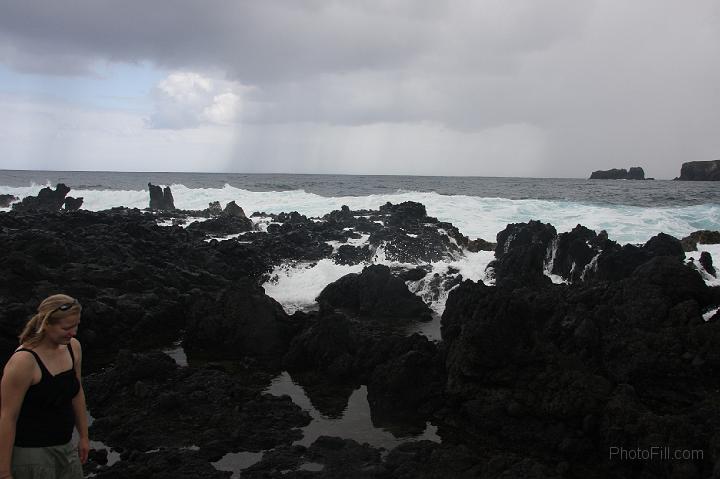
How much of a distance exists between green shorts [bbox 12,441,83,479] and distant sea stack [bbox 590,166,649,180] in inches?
Result: 6862

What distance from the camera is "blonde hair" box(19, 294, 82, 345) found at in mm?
3766

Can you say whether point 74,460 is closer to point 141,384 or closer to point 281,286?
point 141,384

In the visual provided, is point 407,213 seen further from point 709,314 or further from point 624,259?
point 709,314

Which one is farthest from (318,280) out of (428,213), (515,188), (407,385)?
(515,188)

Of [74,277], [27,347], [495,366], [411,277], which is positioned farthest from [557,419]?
[74,277]

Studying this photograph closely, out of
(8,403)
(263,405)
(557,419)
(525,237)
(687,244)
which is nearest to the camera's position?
(8,403)

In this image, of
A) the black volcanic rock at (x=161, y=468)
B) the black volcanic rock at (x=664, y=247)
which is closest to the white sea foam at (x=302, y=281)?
the black volcanic rock at (x=664, y=247)

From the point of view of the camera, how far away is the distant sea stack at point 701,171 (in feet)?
411

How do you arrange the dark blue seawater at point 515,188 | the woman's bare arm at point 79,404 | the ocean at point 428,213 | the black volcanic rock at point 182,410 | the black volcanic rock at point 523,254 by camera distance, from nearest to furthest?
the woman's bare arm at point 79,404 → the black volcanic rock at point 182,410 → the ocean at point 428,213 → the black volcanic rock at point 523,254 → the dark blue seawater at point 515,188

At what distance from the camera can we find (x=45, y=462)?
3926 mm

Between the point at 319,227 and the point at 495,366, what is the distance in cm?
2112

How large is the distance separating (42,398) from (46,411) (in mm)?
129

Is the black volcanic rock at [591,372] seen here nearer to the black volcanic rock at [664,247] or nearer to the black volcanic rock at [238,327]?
the black volcanic rock at [238,327]

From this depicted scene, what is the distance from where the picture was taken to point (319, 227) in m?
29.7
